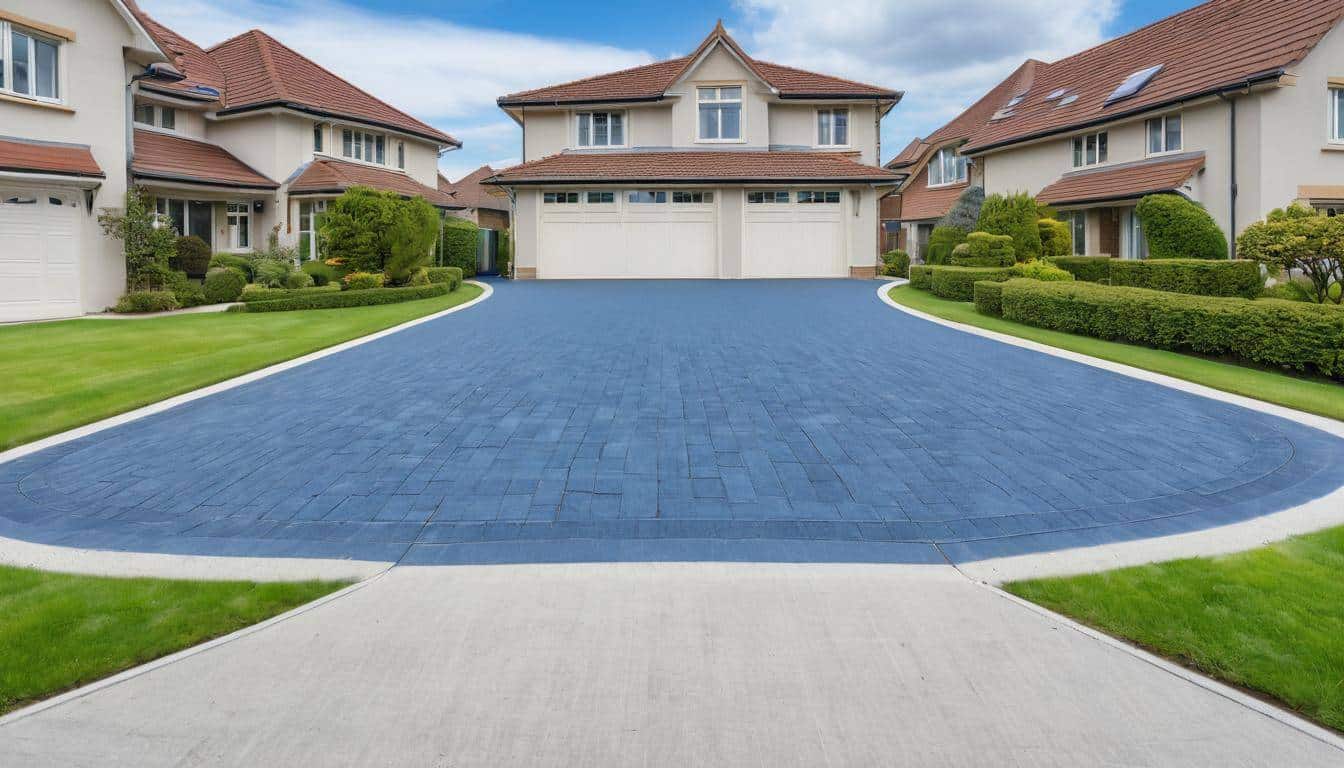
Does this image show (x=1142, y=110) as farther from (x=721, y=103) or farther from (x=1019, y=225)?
(x=721, y=103)

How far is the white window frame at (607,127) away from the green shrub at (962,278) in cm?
1635

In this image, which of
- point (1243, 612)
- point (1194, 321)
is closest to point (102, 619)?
point (1243, 612)

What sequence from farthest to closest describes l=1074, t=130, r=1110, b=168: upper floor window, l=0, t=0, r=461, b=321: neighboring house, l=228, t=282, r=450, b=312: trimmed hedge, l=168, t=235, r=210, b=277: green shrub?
l=1074, t=130, r=1110, b=168: upper floor window → l=168, t=235, r=210, b=277: green shrub → l=228, t=282, r=450, b=312: trimmed hedge → l=0, t=0, r=461, b=321: neighboring house

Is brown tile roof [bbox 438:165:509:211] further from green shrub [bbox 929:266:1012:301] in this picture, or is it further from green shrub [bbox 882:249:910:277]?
green shrub [bbox 929:266:1012:301]

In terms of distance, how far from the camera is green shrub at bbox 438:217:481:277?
35.4 m

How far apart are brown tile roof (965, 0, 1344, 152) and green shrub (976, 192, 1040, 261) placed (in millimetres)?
5952

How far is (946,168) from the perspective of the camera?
136 feet

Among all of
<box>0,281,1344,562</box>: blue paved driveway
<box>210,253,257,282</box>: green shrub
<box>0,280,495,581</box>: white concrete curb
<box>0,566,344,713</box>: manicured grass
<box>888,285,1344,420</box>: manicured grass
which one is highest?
<box>210,253,257,282</box>: green shrub

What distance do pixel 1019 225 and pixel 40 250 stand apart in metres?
25.4

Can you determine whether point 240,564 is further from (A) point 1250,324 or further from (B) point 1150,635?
(A) point 1250,324

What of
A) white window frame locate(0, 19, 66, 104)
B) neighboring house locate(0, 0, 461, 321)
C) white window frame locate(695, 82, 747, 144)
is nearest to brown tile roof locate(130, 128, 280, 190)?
neighboring house locate(0, 0, 461, 321)

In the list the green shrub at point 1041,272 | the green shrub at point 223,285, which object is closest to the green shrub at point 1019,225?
the green shrub at point 1041,272

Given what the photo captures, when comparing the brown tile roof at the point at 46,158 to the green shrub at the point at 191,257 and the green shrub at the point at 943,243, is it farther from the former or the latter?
the green shrub at the point at 943,243

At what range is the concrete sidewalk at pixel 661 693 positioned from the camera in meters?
3.19
